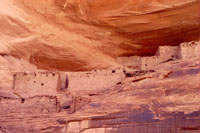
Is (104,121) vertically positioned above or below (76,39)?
below

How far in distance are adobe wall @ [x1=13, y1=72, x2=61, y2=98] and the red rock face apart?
56.3 inches

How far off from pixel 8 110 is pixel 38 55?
12.0 ft

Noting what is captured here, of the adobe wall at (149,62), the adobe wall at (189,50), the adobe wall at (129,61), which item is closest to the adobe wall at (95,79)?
the adobe wall at (149,62)

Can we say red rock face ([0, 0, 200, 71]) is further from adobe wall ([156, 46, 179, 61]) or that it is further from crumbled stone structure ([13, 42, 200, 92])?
crumbled stone structure ([13, 42, 200, 92])

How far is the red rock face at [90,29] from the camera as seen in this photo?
926cm

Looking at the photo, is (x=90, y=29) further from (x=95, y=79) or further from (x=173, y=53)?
(x=173, y=53)

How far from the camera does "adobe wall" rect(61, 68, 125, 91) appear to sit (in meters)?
9.29

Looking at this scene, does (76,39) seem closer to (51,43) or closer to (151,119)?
(51,43)

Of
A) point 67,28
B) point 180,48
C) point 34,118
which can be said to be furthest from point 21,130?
point 180,48

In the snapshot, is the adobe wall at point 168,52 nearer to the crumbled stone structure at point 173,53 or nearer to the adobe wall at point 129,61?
the crumbled stone structure at point 173,53

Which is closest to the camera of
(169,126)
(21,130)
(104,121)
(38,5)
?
(169,126)

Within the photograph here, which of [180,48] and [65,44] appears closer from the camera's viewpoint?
[180,48]

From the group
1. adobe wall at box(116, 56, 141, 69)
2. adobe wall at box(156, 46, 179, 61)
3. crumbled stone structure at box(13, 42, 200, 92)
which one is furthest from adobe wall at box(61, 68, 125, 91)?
adobe wall at box(116, 56, 141, 69)

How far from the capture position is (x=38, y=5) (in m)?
9.29
